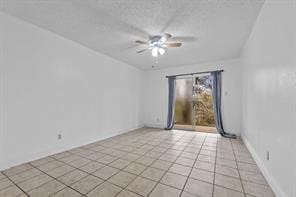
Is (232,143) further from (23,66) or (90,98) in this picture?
(23,66)

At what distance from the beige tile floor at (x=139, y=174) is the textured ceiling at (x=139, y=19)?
8.14 feet

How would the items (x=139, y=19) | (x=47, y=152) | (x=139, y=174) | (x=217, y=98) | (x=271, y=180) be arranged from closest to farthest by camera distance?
(x=271, y=180), (x=139, y=174), (x=139, y=19), (x=47, y=152), (x=217, y=98)

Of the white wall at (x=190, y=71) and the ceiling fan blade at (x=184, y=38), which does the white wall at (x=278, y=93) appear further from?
the white wall at (x=190, y=71)

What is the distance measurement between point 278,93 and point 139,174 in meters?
2.09

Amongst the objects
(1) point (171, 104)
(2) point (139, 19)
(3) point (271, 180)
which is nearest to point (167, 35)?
(2) point (139, 19)

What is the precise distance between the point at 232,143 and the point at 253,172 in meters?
1.57

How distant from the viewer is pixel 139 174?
2.12 meters

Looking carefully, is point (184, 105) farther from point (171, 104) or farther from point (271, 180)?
point (271, 180)

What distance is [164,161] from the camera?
257 cm

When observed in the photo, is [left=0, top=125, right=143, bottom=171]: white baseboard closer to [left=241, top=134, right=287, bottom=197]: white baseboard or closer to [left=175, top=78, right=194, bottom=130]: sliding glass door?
[left=175, top=78, right=194, bottom=130]: sliding glass door

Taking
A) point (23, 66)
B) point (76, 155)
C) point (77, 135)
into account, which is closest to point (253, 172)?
point (76, 155)

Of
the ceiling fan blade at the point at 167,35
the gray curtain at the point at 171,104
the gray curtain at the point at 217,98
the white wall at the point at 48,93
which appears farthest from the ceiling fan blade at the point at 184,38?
the gray curtain at the point at 171,104

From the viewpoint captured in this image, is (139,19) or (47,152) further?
(47,152)

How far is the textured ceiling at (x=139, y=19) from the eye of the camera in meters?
1.99
